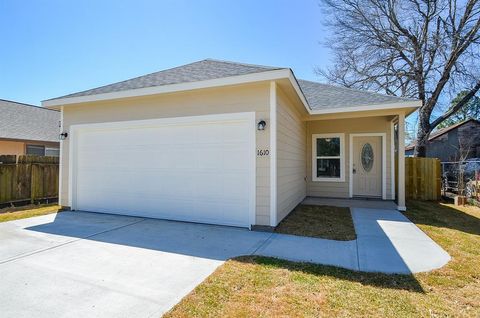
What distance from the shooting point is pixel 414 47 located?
49.2 ft

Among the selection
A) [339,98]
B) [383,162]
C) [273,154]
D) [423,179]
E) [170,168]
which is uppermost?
[339,98]

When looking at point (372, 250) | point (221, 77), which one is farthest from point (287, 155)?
point (372, 250)

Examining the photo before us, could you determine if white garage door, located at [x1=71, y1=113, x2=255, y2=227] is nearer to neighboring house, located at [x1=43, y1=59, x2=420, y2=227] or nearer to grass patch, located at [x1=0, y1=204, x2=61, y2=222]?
neighboring house, located at [x1=43, y1=59, x2=420, y2=227]

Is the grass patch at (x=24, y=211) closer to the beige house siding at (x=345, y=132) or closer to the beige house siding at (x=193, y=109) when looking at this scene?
the beige house siding at (x=193, y=109)

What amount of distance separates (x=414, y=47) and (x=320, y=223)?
14165 mm

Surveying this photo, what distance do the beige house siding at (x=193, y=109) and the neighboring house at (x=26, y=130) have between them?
6714 mm

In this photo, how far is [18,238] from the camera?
16.1 ft

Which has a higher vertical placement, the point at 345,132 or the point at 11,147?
the point at 345,132

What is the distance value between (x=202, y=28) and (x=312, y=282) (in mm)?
9220

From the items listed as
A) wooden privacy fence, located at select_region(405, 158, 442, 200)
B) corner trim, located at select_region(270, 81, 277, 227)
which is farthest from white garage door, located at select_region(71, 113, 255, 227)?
wooden privacy fence, located at select_region(405, 158, 442, 200)

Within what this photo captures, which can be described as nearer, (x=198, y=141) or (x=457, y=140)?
(x=198, y=141)

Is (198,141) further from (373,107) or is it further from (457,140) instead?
(457,140)

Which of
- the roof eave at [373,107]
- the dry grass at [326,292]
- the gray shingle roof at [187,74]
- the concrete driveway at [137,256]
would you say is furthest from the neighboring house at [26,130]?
the dry grass at [326,292]

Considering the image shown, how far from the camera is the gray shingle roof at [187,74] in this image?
5.91m
